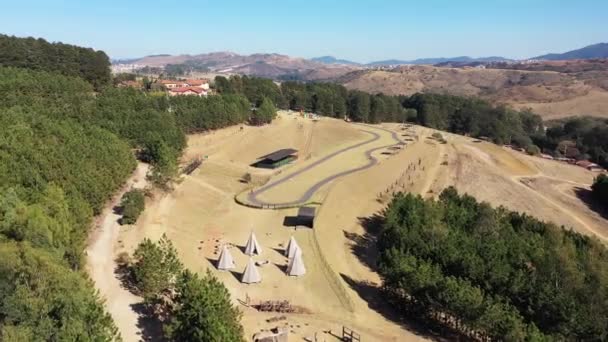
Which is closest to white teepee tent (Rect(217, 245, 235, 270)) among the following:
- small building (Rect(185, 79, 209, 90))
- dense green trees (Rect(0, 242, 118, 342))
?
dense green trees (Rect(0, 242, 118, 342))

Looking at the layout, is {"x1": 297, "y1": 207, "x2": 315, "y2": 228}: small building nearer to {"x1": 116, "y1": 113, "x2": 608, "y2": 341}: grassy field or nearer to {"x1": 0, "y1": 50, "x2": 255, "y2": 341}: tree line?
{"x1": 116, "y1": 113, "x2": 608, "y2": 341}: grassy field

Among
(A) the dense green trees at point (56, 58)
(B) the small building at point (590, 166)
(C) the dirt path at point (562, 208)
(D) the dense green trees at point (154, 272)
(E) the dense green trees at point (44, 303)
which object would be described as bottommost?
(B) the small building at point (590, 166)

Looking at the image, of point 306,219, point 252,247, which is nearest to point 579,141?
point 306,219

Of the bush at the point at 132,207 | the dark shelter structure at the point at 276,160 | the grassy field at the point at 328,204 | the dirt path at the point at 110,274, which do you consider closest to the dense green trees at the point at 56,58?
the grassy field at the point at 328,204

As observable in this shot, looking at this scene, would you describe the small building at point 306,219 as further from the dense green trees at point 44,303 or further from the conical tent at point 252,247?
the dense green trees at point 44,303

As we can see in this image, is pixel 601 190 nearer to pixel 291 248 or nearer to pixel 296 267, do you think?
pixel 291 248

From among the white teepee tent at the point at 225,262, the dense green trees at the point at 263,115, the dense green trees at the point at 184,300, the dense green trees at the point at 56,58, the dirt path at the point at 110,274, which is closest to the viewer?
the dense green trees at the point at 184,300
